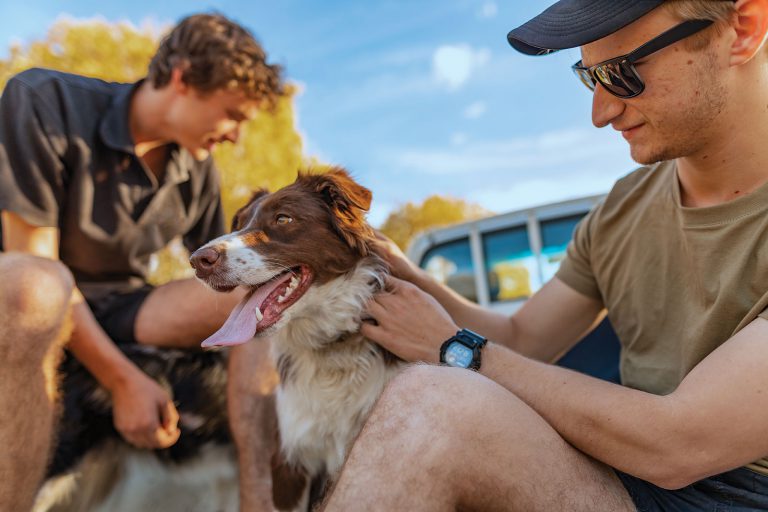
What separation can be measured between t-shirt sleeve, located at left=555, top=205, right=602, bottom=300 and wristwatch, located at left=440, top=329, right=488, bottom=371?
87 cm

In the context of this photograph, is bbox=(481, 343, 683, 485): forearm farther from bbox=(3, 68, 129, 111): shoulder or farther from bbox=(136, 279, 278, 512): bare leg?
bbox=(3, 68, 129, 111): shoulder

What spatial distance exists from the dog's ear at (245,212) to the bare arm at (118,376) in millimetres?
743

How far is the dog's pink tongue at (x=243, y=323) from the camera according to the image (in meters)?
2.36

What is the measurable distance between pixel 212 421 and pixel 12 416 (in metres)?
1.15

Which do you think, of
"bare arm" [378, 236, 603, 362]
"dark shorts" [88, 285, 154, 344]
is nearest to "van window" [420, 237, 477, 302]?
"dark shorts" [88, 285, 154, 344]

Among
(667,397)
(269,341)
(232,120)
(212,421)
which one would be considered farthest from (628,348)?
(232,120)

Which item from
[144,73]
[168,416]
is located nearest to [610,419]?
[168,416]

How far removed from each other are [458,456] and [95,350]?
1.94m

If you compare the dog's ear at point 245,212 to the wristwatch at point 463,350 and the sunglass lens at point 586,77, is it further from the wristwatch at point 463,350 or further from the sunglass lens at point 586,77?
the sunglass lens at point 586,77

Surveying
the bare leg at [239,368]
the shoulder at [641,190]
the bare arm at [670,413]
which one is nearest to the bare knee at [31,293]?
the bare leg at [239,368]

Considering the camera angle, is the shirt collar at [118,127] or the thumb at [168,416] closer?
the thumb at [168,416]

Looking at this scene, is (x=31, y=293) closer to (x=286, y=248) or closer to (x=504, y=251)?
(x=286, y=248)

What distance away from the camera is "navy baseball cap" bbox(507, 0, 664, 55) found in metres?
1.96

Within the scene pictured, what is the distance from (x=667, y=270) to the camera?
2291mm
